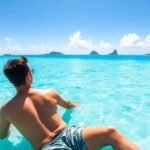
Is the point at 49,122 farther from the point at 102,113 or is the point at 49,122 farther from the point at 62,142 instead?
the point at 102,113

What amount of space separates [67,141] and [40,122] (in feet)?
1.03

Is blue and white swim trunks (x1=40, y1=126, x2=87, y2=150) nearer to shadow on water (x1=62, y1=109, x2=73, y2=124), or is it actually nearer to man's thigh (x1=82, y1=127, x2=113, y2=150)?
man's thigh (x1=82, y1=127, x2=113, y2=150)

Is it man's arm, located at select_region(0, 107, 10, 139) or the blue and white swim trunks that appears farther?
man's arm, located at select_region(0, 107, 10, 139)

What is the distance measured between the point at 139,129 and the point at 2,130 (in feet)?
7.35

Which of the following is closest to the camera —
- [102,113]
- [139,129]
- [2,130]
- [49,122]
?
[49,122]

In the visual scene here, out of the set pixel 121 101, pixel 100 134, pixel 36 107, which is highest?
pixel 36 107

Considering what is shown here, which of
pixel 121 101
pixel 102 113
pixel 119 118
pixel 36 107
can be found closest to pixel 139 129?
pixel 119 118

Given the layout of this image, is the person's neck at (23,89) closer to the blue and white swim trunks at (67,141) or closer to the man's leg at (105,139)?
the blue and white swim trunks at (67,141)

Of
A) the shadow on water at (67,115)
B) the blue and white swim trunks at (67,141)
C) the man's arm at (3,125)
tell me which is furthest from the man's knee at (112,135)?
the shadow on water at (67,115)

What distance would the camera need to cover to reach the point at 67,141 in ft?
7.04

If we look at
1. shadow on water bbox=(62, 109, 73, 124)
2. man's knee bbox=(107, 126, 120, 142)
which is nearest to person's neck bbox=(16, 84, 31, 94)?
man's knee bbox=(107, 126, 120, 142)

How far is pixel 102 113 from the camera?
4.62 metres

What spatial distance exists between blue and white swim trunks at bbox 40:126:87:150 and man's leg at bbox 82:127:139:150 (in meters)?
0.06

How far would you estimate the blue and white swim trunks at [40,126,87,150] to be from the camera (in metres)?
2.10
